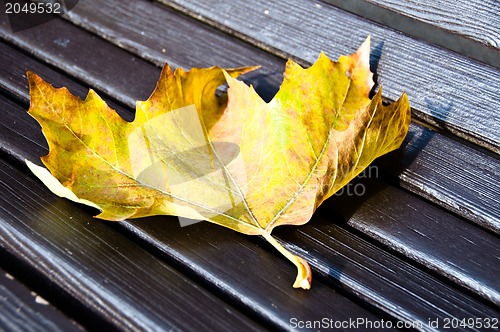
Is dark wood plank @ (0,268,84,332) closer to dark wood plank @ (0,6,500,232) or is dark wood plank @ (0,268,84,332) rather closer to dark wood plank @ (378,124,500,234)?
dark wood plank @ (0,6,500,232)

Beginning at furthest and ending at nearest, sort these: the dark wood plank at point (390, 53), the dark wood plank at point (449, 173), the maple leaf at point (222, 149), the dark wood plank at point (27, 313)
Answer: the dark wood plank at point (390, 53), the dark wood plank at point (449, 173), the maple leaf at point (222, 149), the dark wood plank at point (27, 313)

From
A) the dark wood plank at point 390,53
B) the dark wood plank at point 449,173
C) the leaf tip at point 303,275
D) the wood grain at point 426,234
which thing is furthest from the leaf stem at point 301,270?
the dark wood plank at point 390,53

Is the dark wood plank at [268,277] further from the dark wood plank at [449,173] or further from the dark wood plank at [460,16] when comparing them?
the dark wood plank at [460,16]

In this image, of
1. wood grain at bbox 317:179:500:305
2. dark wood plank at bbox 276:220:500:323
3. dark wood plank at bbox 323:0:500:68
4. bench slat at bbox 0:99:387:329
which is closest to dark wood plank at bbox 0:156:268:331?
bench slat at bbox 0:99:387:329

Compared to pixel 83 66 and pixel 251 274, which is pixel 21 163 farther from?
pixel 251 274

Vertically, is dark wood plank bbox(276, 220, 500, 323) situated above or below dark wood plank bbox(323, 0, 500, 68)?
below

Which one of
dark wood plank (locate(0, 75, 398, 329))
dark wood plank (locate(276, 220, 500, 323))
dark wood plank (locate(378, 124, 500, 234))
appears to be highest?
dark wood plank (locate(378, 124, 500, 234))

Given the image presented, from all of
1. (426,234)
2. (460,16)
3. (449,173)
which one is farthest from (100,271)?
(460,16)
